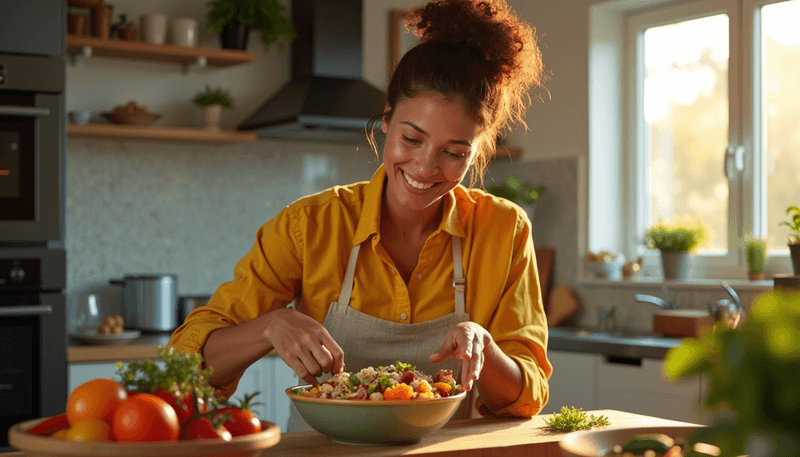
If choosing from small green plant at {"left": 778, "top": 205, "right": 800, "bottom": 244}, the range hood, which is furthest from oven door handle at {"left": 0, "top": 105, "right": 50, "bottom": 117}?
small green plant at {"left": 778, "top": 205, "right": 800, "bottom": 244}

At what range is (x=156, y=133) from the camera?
3355 mm

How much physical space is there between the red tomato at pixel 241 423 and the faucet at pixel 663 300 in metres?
2.70

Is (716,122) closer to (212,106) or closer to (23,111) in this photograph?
(212,106)

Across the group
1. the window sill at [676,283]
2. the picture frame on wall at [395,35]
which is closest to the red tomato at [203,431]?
the window sill at [676,283]

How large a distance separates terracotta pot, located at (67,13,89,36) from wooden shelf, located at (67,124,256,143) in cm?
36

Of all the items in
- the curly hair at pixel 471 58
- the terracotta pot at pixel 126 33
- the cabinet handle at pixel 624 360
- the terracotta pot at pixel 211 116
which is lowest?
the cabinet handle at pixel 624 360

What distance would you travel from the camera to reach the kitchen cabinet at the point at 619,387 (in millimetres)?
2822

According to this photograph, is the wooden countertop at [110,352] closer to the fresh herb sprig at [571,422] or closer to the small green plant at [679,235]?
the fresh herb sprig at [571,422]

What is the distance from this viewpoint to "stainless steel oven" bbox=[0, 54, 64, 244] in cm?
273

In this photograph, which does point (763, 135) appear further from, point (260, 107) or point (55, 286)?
point (55, 286)

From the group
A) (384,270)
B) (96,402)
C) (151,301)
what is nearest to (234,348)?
(384,270)

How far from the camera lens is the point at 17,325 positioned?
2746mm

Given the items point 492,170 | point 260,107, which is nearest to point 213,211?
point 260,107

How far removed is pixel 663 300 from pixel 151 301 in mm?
2055
